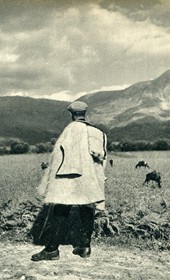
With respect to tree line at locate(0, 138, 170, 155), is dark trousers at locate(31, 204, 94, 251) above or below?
below

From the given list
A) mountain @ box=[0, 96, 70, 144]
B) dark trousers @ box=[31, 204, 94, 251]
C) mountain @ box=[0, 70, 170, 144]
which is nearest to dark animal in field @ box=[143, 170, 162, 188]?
dark trousers @ box=[31, 204, 94, 251]

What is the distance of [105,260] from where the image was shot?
518 centimetres

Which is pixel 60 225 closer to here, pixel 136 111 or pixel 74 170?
pixel 74 170

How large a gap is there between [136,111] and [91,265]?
802 inches

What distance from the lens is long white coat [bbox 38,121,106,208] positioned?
16.2 feet

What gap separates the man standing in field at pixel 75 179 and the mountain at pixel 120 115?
47.5 feet

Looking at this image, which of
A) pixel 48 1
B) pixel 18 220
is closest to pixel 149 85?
pixel 48 1

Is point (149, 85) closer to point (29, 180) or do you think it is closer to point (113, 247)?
point (29, 180)

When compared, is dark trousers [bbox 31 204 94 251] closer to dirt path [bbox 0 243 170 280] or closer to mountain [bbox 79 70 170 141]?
dirt path [bbox 0 243 170 280]

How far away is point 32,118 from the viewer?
27.7 meters

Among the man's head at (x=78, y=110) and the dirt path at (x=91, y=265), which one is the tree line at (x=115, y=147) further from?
the man's head at (x=78, y=110)

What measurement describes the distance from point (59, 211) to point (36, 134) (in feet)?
63.7

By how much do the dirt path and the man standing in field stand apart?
0.18 m

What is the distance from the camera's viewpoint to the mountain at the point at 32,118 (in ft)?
74.5
